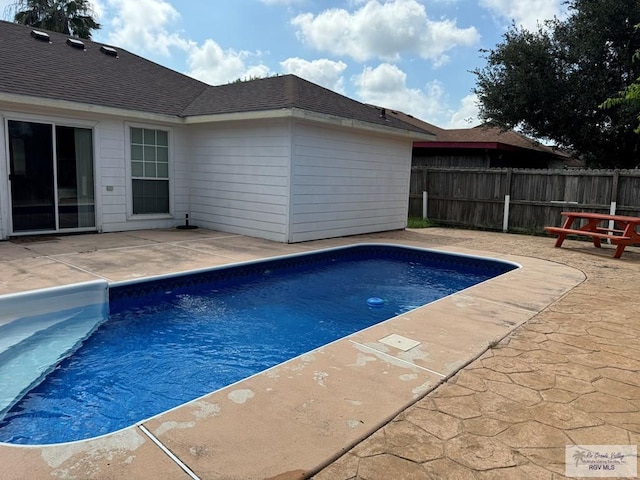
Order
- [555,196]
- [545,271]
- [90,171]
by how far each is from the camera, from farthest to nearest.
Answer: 1. [555,196]
2. [90,171]
3. [545,271]

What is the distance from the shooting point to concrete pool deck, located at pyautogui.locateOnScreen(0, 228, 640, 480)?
2.13 meters

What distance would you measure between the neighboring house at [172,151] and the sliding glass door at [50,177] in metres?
0.02

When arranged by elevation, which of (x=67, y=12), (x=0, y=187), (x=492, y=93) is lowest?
(x=0, y=187)

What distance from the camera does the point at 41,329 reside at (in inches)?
180

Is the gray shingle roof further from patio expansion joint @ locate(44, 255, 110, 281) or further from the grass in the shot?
the grass

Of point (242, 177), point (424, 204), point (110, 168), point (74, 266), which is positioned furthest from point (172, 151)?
point (424, 204)

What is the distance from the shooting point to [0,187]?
773cm

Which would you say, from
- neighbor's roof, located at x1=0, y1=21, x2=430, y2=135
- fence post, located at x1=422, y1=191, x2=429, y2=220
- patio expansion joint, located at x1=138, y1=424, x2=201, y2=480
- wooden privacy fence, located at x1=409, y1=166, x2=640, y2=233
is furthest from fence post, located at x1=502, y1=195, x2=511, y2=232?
patio expansion joint, located at x1=138, y1=424, x2=201, y2=480

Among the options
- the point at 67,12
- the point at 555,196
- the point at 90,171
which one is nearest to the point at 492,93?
the point at 555,196

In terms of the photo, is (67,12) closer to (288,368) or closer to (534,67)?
(534,67)

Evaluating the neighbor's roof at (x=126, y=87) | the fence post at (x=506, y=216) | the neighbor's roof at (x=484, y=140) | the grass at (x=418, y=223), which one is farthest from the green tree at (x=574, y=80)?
the neighbor's roof at (x=126, y=87)

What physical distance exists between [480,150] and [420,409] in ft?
48.1

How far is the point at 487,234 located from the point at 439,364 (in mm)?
9278

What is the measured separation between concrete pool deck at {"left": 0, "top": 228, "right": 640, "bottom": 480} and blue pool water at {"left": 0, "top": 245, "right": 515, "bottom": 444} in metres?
0.80
